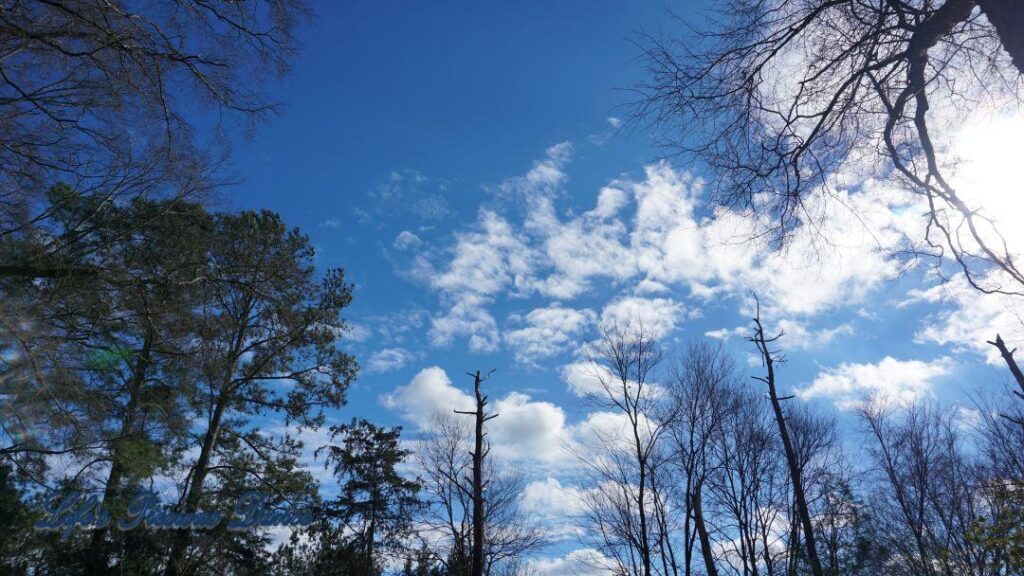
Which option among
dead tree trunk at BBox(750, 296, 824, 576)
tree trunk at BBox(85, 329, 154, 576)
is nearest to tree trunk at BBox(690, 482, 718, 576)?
dead tree trunk at BBox(750, 296, 824, 576)

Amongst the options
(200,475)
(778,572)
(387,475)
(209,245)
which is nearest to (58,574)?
(200,475)

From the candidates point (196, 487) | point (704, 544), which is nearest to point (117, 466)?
point (196, 487)

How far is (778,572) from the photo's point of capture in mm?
14219

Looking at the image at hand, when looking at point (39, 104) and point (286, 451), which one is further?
point (286, 451)

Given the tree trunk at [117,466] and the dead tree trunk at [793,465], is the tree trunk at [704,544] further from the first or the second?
the tree trunk at [117,466]

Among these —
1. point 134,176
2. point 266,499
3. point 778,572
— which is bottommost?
point 778,572

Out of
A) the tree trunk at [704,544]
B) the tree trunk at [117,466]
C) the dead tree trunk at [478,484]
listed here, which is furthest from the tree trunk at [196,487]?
the tree trunk at [704,544]

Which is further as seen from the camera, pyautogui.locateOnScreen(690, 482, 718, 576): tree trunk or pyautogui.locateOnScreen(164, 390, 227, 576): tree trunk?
pyautogui.locateOnScreen(164, 390, 227, 576): tree trunk

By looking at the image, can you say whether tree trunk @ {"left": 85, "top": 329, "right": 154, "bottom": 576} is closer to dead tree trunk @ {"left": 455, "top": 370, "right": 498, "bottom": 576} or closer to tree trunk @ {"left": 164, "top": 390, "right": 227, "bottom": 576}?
tree trunk @ {"left": 164, "top": 390, "right": 227, "bottom": 576}

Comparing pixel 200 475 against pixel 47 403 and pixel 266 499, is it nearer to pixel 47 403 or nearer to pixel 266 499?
pixel 266 499

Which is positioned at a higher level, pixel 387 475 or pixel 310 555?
pixel 387 475

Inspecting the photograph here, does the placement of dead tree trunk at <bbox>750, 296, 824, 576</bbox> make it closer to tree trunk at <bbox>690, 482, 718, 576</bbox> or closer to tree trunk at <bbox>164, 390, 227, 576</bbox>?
tree trunk at <bbox>690, 482, 718, 576</bbox>

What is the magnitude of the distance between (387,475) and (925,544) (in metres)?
19.8

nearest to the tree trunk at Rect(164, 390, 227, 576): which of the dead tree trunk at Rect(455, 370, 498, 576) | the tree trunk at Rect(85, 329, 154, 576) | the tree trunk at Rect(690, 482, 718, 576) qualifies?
the tree trunk at Rect(85, 329, 154, 576)
